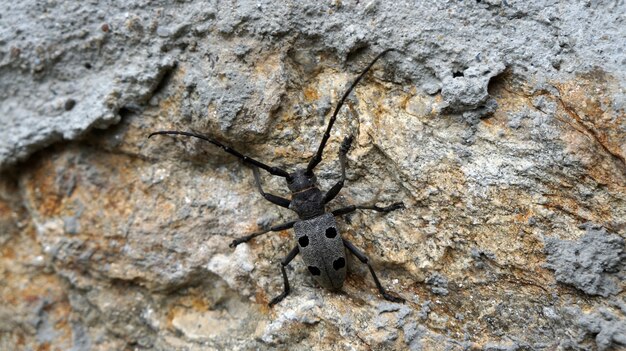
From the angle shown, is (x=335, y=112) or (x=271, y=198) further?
(x=271, y=198)

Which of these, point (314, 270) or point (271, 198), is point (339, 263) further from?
point (271, 198)

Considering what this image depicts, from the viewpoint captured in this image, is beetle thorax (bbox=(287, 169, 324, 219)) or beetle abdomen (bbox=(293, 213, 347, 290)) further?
beetle thorax (bbox=(287, 169, 324, 219))

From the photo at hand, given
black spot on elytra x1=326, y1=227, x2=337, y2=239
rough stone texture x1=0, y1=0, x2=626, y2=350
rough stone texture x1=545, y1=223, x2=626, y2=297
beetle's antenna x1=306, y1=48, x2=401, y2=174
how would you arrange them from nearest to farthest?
rough stone texture x1=545, y1=223, x2=626, y2=297
rough stone texture x1=0, y1=0, x2=626, y2=350
beetle's antenna x1=306, y1=48, x2=401, y2=174
black spot on elytra x1=326, y1=227, x2=337, y2=239

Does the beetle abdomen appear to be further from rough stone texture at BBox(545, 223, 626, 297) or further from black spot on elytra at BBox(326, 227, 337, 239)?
rough stone texture at BBox(545, 223, 626, 297)

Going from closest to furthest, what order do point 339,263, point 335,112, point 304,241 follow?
point 335,112, point 339,263, point 304,241

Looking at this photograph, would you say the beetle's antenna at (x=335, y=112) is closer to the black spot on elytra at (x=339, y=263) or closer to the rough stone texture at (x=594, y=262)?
the black spot on elytra at (x=339, y=263)

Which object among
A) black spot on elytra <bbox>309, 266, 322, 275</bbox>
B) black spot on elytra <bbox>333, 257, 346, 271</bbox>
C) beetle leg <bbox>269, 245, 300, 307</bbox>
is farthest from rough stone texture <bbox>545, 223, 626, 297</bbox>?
beetle leg <bbox>269, 245, 300, 307</bbox>

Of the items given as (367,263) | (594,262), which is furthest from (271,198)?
(594,262)
